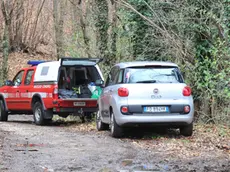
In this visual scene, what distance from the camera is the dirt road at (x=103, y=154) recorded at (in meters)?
8.30

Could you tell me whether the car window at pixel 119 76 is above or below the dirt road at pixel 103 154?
above

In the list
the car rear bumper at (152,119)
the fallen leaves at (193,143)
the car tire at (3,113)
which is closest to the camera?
the fallen leaves at (193,143)

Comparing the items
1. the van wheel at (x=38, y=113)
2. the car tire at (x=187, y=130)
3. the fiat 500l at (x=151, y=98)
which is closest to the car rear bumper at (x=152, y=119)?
the fiat 500l at (x=151, y=98)

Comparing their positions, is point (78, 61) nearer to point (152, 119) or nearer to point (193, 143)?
point (152, 119)

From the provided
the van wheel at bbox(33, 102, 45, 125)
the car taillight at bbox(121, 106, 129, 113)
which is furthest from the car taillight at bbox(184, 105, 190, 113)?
the van wheel at bbox(33, 102, 45, 125)

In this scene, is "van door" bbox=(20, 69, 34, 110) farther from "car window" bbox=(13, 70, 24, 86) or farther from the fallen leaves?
the fallen leaves

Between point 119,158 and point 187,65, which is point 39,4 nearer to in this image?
point 187,65

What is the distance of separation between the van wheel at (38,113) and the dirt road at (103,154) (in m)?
3.68

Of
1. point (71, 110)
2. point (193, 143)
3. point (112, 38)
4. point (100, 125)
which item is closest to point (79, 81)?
point (71, 110)

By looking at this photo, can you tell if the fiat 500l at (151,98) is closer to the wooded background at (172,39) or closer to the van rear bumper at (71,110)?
the wooded background at (172,39)

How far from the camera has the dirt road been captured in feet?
27.2

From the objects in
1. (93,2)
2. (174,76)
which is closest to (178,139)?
(174,76)

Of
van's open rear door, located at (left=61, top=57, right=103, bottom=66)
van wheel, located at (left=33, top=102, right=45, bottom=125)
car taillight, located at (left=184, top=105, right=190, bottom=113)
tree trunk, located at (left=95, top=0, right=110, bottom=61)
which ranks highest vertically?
tree trunk, located at (left=95, top=0, right=110, bottom=61)

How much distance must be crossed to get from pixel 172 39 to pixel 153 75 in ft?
14.0
